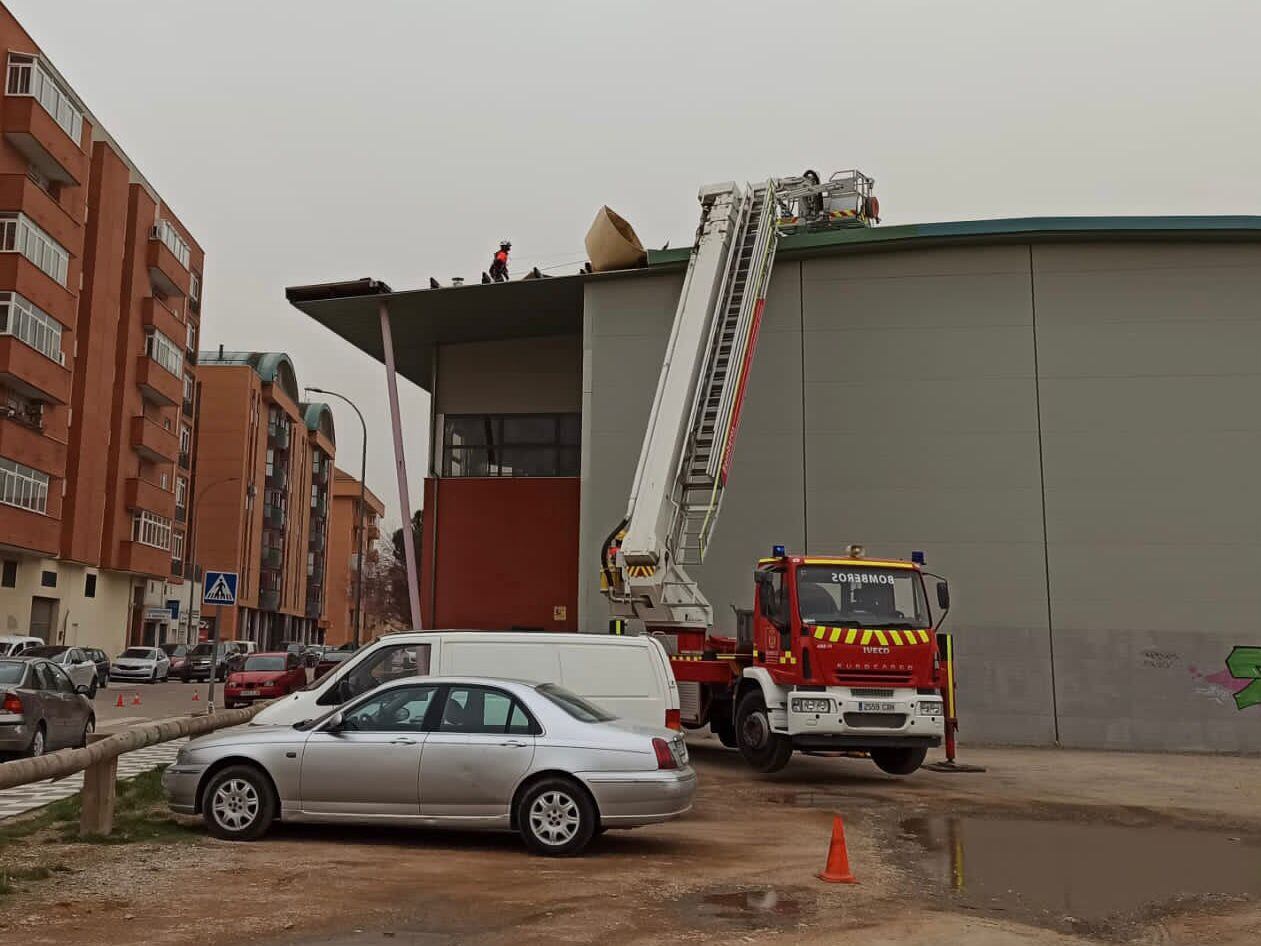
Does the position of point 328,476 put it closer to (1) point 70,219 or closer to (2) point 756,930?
(1) point 70,219

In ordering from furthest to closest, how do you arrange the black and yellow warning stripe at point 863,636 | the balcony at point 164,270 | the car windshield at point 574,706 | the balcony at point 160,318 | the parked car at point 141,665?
1. the balcony at point 164,270
2. the balcony at point 160,318
3. the parked car at point 141,665
4. the black and yellow warning stripe at point 863,636
5. the car windshield at point 574,706

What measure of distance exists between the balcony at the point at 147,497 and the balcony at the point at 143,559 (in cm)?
176

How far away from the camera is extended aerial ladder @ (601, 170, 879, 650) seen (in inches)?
738

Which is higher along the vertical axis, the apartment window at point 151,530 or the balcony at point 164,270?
the balcony at point 164,270

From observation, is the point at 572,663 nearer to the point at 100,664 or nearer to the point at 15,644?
the point at 15,644

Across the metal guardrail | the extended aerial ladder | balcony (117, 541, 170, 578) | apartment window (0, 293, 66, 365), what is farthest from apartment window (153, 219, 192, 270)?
the metal guardrail

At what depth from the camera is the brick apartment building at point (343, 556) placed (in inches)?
4975

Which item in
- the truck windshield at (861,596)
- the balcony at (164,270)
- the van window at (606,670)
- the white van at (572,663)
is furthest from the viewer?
the balcony at (164,270)

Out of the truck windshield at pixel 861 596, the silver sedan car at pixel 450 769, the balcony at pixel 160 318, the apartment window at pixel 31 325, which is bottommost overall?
the silver sedan car at pixel 450 769

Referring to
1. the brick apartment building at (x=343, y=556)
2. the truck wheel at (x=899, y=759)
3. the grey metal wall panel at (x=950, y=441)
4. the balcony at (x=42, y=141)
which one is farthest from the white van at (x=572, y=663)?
the brick apartment building at (x=343, y=556)

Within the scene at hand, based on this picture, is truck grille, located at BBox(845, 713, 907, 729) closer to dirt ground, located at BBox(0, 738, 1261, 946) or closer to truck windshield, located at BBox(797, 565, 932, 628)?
truck windshield, located at BBox(797, 565, 932, 628)

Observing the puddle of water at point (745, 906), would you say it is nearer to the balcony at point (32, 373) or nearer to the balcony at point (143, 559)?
the balcony at point (32, 373)

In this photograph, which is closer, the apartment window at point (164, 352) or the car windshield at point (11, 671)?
the car windshield at point (11, 671)

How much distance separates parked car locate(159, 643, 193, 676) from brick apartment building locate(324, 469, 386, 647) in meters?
65.6
